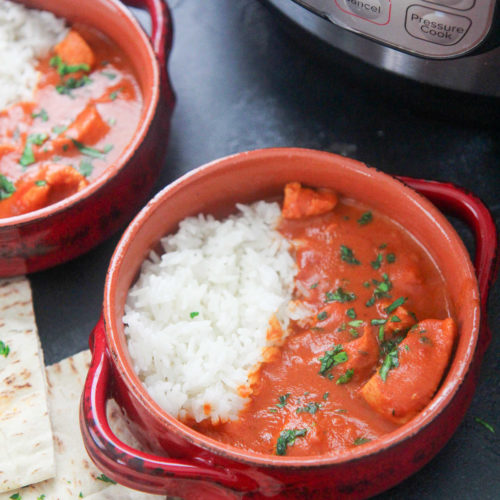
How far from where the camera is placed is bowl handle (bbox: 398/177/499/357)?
202cm

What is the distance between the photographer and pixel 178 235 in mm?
2270

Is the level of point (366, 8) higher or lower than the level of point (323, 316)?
higher

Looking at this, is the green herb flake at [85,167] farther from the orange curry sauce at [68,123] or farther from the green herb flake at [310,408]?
the green herb flake at [310,408]

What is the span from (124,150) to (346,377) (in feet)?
3.11

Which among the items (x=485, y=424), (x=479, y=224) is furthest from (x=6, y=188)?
(x=485, y=424)

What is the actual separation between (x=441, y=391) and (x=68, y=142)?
140 cm

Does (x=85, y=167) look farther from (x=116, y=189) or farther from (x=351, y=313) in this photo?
(x=351, y=313)

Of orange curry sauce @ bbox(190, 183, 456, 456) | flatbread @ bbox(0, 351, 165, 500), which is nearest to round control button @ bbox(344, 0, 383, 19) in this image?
orange curry sauce @ bbox(190, 183, 456, 456)

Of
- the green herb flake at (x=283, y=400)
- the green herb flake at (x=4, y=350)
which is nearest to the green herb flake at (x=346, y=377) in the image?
the green herb flake at (x=283, y=400)

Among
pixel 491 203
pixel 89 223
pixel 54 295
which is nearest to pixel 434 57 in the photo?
pixel 491 203

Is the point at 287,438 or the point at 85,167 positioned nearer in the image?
the point at 287,438

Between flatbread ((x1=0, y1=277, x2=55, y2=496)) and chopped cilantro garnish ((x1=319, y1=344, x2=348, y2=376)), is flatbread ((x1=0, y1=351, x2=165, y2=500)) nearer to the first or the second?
flatbread ((x1=0, y1=277, x2=55, y2=496))

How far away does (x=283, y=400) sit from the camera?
198 centimetres

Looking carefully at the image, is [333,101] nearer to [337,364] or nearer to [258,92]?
[258,92]
